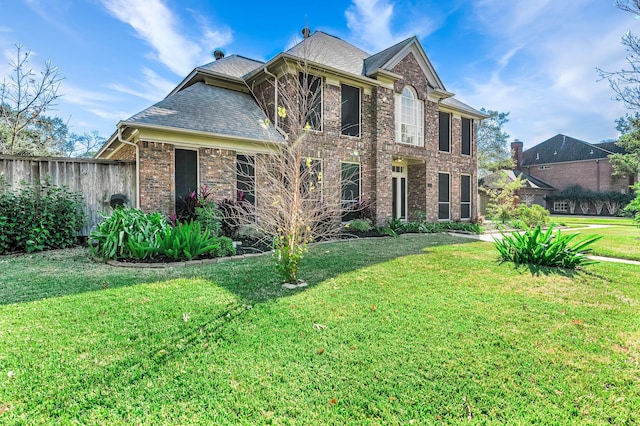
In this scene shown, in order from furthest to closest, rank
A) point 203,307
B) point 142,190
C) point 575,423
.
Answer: point 142,190, point 203,307, point 575,423

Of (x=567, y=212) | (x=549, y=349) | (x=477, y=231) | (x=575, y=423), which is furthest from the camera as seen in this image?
(x=567, y=212)

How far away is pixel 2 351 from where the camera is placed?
8.86ft

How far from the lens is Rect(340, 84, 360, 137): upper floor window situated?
12.0 m

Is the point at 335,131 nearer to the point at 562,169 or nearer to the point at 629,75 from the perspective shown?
the point at 629,75

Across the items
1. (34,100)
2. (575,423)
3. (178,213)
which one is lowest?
(575,423)

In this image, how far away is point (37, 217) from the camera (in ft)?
23.6

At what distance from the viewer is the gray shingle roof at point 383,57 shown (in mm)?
12562

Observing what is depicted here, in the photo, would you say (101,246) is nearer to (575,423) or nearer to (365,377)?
(365,377)

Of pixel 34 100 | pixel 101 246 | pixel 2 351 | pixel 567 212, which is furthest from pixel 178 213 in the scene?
pixel 567 212

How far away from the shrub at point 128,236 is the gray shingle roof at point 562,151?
42.5 meters

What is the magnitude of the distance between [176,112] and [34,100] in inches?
379

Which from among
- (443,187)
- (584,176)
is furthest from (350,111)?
(584,176)

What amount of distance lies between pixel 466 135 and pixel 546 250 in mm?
11957

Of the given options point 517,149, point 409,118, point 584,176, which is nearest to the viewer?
point 409,118
